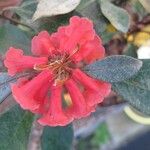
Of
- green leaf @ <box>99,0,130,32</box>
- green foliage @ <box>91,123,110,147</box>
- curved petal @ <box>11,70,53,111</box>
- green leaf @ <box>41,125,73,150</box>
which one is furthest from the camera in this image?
green foliage @ <box>91,123,110,147</box>

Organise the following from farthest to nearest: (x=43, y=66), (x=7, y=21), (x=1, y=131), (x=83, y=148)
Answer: (x=83, y=148) < (x=7, y=21) < (x=1, y=131) < (x=43, y=66)

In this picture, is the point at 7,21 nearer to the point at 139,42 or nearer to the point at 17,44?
the point at 17,44

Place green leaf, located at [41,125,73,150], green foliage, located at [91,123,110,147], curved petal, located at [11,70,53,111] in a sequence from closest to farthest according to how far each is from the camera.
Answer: curved petal, located at [11,70,53,111] < green leaf, located at [41,125,73,150] < green foliage, located at [91,123,110,147]

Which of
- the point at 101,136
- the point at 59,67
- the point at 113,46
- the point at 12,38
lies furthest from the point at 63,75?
the point at 101,136

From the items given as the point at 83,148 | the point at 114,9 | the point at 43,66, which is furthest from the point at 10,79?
the point at 83,148

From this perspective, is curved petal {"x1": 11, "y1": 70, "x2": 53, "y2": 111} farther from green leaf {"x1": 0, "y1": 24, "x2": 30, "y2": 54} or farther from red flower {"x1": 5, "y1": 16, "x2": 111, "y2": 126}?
green leaf {"x1": 0, "y1": 24, "x2": 30, "y2": 54}

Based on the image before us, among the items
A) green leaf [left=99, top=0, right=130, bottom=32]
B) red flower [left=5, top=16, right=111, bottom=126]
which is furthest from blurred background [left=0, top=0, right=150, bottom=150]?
red flower [left=5, top=16, right=111, bottom=126]

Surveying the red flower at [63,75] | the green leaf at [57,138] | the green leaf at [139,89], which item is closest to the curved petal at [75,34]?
the red flower at [63,75]

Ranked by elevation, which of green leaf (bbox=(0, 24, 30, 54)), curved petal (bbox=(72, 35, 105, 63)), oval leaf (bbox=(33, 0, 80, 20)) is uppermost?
oval leaf (bbox=(33, 0, 80, 20))
